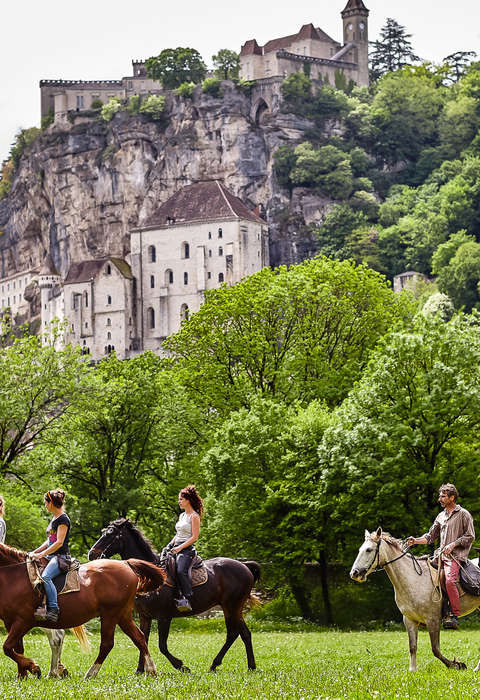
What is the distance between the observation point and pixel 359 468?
36844 mm

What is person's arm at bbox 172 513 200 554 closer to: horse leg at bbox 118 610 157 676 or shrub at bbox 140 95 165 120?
horse leg at bbox 118 610 157 676

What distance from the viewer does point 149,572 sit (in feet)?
58.7

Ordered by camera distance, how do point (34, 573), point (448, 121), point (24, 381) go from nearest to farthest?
point (34, 573)
point (24, 381)
point (448, 121)

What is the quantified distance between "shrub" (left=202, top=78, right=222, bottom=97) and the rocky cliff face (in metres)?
0.84

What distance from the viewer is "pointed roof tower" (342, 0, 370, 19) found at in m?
195

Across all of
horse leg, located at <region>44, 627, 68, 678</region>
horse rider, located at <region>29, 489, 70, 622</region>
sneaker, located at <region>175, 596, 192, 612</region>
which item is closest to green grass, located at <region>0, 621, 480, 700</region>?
horse leg, located at <region>44, 627, 68, 678</region>

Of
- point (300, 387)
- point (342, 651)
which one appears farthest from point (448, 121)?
point (342, 651)

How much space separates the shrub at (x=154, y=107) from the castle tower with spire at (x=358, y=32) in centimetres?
3474

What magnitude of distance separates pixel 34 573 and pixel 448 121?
6425 inches

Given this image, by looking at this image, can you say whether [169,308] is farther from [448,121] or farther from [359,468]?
[359,468]

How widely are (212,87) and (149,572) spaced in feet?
501

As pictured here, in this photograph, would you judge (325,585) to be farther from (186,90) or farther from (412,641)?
(186,90)

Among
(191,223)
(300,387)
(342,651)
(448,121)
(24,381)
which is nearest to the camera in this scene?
(342,651)

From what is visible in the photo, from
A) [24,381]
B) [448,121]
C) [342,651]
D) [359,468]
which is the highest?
[448,121]
